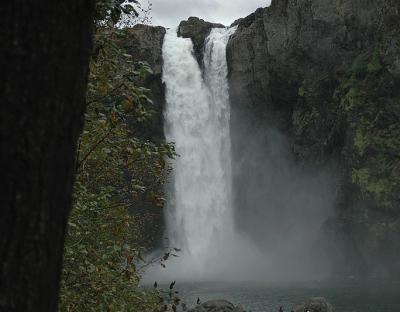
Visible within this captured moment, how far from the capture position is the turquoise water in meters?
26.9

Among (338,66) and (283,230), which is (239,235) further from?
(338,66)

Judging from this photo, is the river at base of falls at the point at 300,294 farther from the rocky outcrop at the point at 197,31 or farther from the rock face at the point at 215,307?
the rocky outcrop at the point at 197,31

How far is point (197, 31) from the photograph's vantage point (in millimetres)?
56969

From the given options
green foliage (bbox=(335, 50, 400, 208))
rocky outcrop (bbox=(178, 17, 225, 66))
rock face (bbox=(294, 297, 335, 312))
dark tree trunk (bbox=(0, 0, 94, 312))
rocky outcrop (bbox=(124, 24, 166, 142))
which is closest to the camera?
dark tree trunk (bbox=(0, 0, 94, 312))

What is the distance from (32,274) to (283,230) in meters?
51.0

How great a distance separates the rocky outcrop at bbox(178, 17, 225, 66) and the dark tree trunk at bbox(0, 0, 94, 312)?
53.2m

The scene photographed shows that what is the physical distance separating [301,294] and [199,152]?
23.4 metres

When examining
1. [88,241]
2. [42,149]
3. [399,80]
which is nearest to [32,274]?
[42,149]

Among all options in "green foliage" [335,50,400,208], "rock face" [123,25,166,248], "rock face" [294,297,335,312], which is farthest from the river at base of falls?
"rock face" [123,25,166,248]

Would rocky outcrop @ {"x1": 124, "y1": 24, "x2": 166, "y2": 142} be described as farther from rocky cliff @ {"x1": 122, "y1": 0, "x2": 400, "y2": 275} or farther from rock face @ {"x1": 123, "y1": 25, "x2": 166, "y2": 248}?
rocky cliff @ {"x1": 122, "y1": 0, "x2": 400, "y2": 275}

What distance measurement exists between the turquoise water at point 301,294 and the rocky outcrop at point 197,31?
25341mm

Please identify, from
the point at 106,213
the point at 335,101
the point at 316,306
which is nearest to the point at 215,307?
the point at 316,306

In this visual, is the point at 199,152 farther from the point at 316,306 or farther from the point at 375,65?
the point at 316,306

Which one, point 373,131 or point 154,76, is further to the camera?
point 154,76
